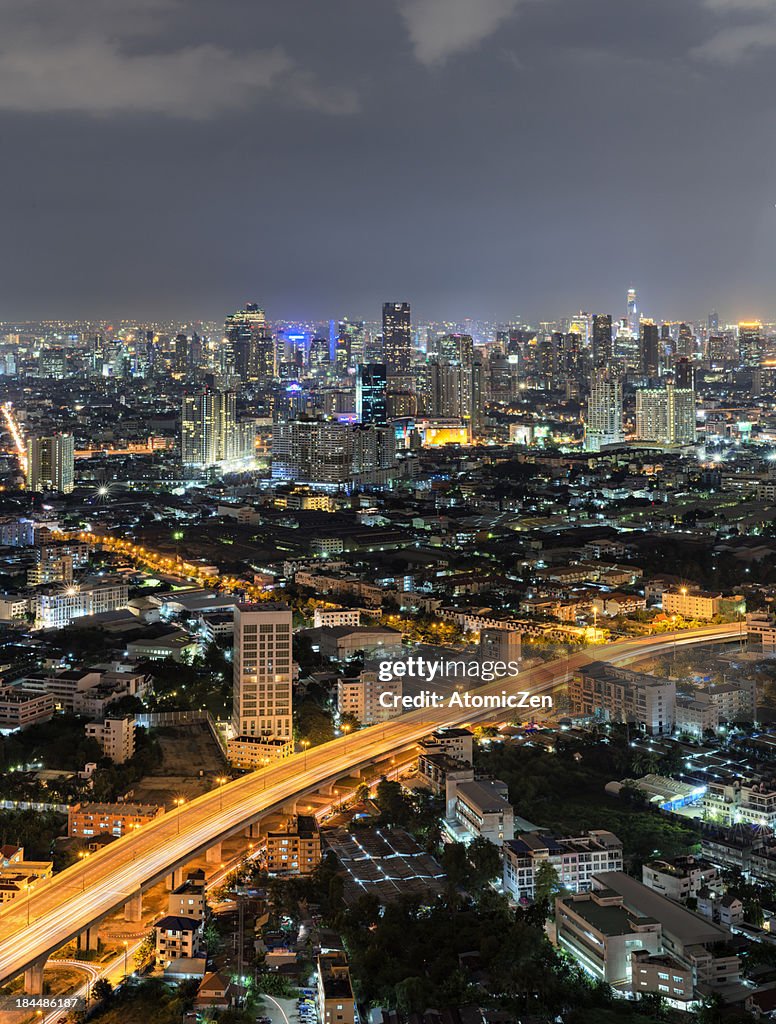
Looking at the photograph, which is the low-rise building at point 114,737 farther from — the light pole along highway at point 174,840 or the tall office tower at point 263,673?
the light pole along highway at point 174,840

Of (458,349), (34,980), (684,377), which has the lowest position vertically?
(34,980)

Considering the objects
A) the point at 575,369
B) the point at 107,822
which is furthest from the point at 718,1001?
the point at 575,369

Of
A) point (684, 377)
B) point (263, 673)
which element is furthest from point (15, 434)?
point (263, 673)

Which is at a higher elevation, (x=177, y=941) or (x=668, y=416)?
→ (x=668, y=416)

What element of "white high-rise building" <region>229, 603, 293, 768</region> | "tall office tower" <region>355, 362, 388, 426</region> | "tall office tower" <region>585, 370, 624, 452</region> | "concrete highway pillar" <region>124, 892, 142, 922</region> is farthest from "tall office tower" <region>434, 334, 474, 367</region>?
"concrete highway pillar" <region>124, 892, 142, 922</region>

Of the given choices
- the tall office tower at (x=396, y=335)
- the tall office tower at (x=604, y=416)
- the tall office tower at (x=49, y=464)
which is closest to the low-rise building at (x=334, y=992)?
the tall office tower at (x=49, y=464)

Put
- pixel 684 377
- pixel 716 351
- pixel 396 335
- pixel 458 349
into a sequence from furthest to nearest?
pixel 716 351, pixel 396 335, pixel 458 349, pixel 684 377

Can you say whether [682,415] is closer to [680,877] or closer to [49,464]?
[49,464]

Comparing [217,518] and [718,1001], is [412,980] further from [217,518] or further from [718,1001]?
[217,518]

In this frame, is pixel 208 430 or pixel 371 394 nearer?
pixel 208 430
